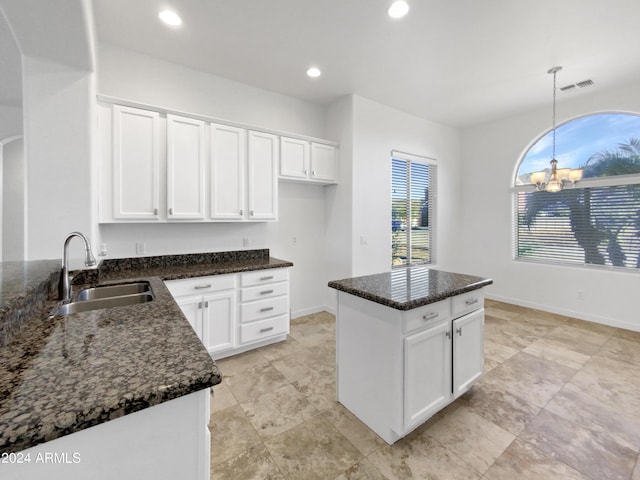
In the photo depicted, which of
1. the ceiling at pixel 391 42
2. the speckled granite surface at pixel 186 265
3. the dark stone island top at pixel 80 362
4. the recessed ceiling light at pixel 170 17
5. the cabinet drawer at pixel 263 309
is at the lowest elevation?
the cabinet drawer at pixel 263 309

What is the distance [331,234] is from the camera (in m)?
4.10

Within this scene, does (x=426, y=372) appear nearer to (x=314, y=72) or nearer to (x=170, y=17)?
(x=314, y=72)

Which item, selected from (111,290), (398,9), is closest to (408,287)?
(111,290)

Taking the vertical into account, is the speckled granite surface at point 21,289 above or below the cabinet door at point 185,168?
below

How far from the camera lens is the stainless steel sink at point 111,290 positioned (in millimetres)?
1865

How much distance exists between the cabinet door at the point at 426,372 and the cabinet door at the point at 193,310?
1850mm

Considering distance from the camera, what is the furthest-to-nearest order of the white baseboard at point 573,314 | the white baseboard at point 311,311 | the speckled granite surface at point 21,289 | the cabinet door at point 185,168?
the white baseboard at point 311,311 → the white baseboard at point 573,314 → the cabinet door at point 185,168 → the speckled granite surface at point 21,289

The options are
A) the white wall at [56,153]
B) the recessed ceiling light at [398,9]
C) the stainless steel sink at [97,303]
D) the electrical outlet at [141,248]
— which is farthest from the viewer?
the electrical outlet at [141,248]

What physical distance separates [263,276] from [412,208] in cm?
288

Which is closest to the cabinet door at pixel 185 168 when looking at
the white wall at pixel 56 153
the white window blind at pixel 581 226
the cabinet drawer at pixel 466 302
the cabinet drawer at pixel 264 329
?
the white wall at pixel 56 153

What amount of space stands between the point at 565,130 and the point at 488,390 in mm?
4059

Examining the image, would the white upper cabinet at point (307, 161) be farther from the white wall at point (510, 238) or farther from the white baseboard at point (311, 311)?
the white wall at point (510, 238)

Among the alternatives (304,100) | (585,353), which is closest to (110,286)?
(304,100)

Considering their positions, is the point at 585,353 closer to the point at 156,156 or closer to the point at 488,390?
the point at 488,390
